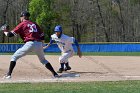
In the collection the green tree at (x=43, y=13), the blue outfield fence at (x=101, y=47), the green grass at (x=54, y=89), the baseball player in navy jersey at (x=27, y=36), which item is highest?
the baseball player in navy jersey at (x=27, y=36)

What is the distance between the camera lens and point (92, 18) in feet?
202

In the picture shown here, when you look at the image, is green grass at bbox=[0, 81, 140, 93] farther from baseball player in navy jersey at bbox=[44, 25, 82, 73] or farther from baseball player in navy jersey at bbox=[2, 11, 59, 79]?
baseball player in navy jersey at bbox=[44, 25, 82, 73]

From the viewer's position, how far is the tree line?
58.2m

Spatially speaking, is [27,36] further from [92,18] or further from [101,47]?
[92,18]

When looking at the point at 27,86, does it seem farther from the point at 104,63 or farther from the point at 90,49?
the point at 90,49

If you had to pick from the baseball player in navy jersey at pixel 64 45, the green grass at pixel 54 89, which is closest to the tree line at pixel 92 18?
the baseball player in navy jersey at pixel 64 45

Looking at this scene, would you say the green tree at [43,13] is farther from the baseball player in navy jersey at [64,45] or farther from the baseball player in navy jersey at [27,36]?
the baseball player in navy jersey at [27,36]

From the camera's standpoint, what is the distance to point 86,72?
468 inches

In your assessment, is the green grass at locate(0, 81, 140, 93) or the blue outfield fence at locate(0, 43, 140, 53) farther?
the blue outfield fence at locate(0, 43, 140, 53)

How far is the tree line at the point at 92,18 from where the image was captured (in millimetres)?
58219

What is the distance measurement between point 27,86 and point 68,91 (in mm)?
1280

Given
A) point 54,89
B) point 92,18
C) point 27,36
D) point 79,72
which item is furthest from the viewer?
point 92,18

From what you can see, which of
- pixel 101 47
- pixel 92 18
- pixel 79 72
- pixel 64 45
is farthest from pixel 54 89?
pixel 92 18

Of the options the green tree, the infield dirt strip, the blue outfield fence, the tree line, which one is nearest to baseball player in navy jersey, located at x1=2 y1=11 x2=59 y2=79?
the infield dirt strip
